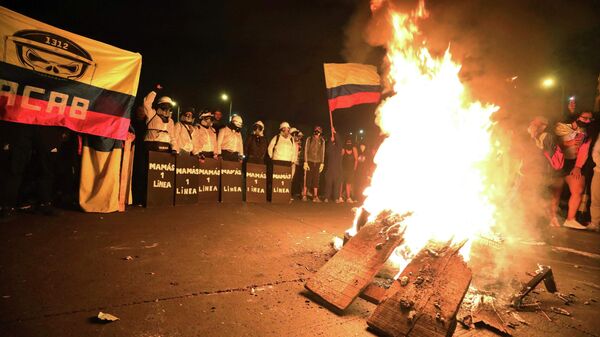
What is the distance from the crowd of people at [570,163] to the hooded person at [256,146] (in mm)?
8144

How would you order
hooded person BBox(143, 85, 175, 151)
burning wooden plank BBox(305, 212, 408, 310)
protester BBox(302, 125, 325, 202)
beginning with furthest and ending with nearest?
protester BBox(302, 125, 325, 202), hooded person BBox(143, 85, 175, 151), burning wooden plank BBox(305, 212, 408, 310)

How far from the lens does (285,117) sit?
94.9ft

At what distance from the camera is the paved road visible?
9.32 feet

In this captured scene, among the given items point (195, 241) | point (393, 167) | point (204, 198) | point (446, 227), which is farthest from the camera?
point (204, 198)

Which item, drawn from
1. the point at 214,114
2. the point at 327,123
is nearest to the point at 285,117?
the point at 327,123

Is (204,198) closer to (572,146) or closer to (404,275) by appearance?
(404,275)

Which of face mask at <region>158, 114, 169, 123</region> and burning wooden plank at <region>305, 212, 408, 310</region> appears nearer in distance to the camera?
burning wooden plank at <region>305, 212, 408, 310</region>

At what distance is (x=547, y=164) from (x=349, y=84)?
262 inches

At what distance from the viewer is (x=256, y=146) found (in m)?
10.8

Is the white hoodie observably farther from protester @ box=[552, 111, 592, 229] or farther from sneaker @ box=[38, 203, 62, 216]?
protester @ box=[552, 111, 592, 229]

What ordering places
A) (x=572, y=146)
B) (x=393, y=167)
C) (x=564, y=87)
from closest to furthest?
1. (x=393, y=167)
2. (x=572, y=146)
3. (x=564, y=87)

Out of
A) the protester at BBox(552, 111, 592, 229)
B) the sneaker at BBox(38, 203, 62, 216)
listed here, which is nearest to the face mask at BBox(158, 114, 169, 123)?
the sneaker at BBox(38, 203, 62, 216)

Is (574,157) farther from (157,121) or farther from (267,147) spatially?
(157,121)

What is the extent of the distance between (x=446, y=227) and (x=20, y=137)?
23.4 feet
